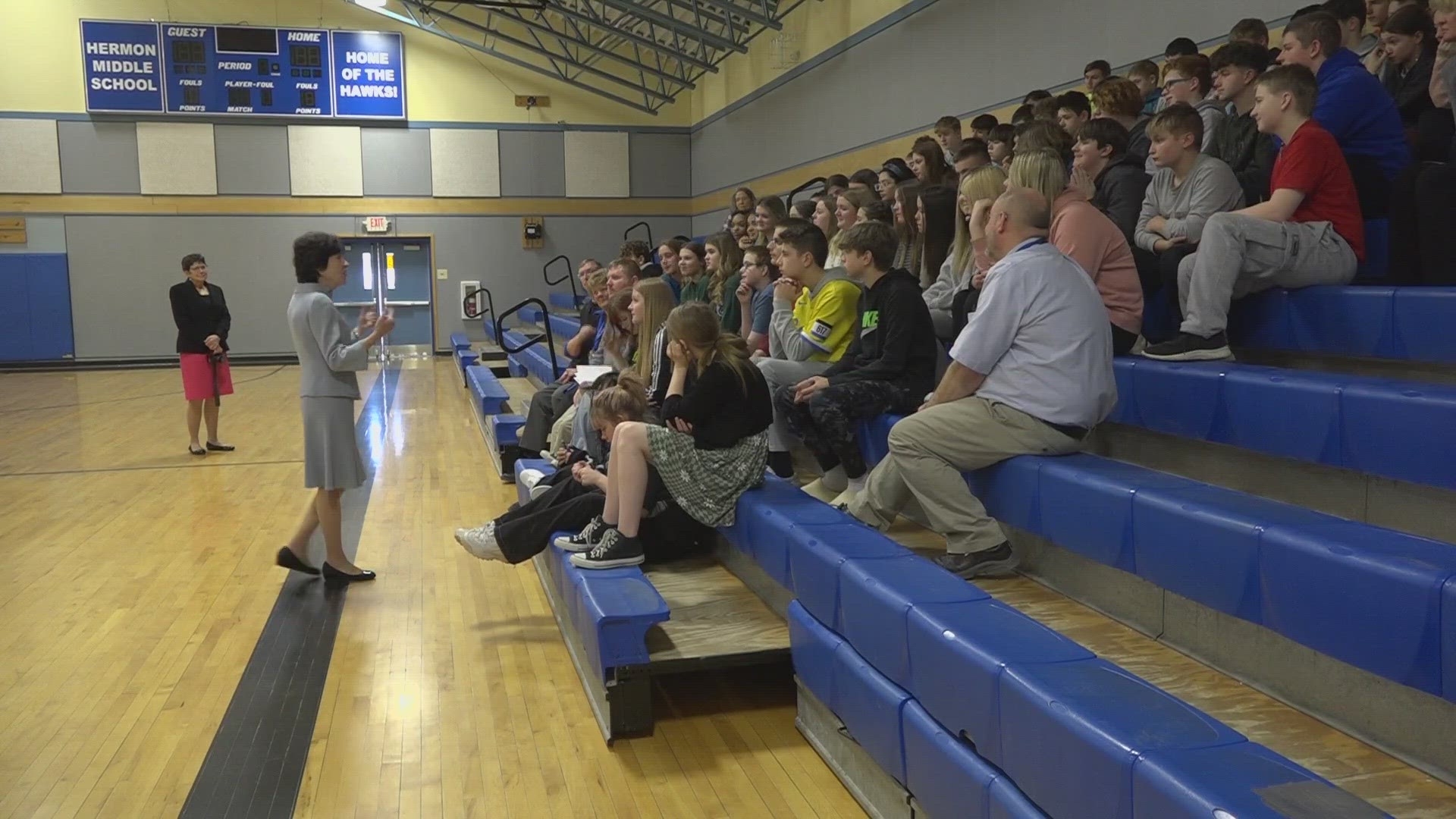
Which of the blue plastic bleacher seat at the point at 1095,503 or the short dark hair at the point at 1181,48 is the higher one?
the short dark hair at the point at 1181,48

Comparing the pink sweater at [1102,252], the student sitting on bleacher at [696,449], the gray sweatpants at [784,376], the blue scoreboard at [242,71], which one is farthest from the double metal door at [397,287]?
the pink sweater at [1102,252]

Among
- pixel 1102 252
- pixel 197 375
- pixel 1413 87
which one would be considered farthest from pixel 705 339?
pixel 197 375

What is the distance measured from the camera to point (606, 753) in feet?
9.67

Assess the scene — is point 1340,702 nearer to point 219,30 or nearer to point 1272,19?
point 1272,19

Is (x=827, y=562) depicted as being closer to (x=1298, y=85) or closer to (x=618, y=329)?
(x=1298, y=85)

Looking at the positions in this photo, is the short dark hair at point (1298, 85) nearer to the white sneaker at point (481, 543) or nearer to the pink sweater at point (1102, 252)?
the pink sweater at point (1102, 252)

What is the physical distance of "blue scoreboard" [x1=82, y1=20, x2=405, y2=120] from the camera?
14016 millimetres

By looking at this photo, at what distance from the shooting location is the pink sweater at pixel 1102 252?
345 centimetres

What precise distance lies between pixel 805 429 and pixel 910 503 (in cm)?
50

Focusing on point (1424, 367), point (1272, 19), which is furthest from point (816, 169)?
point (1424, 367)

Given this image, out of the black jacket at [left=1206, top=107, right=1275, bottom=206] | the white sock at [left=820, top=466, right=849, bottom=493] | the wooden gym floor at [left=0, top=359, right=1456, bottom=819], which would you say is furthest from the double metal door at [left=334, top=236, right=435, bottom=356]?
the black jacket at [left=1206, top=107, right=1275, bottom=206]

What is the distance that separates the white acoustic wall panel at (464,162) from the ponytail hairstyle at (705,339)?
12.7m

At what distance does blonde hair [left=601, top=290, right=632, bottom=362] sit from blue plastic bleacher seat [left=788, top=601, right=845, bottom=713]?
2881 millimetres

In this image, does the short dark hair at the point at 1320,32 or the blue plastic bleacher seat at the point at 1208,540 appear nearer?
the blue plastic bleacher seat at the point at 1208,540
